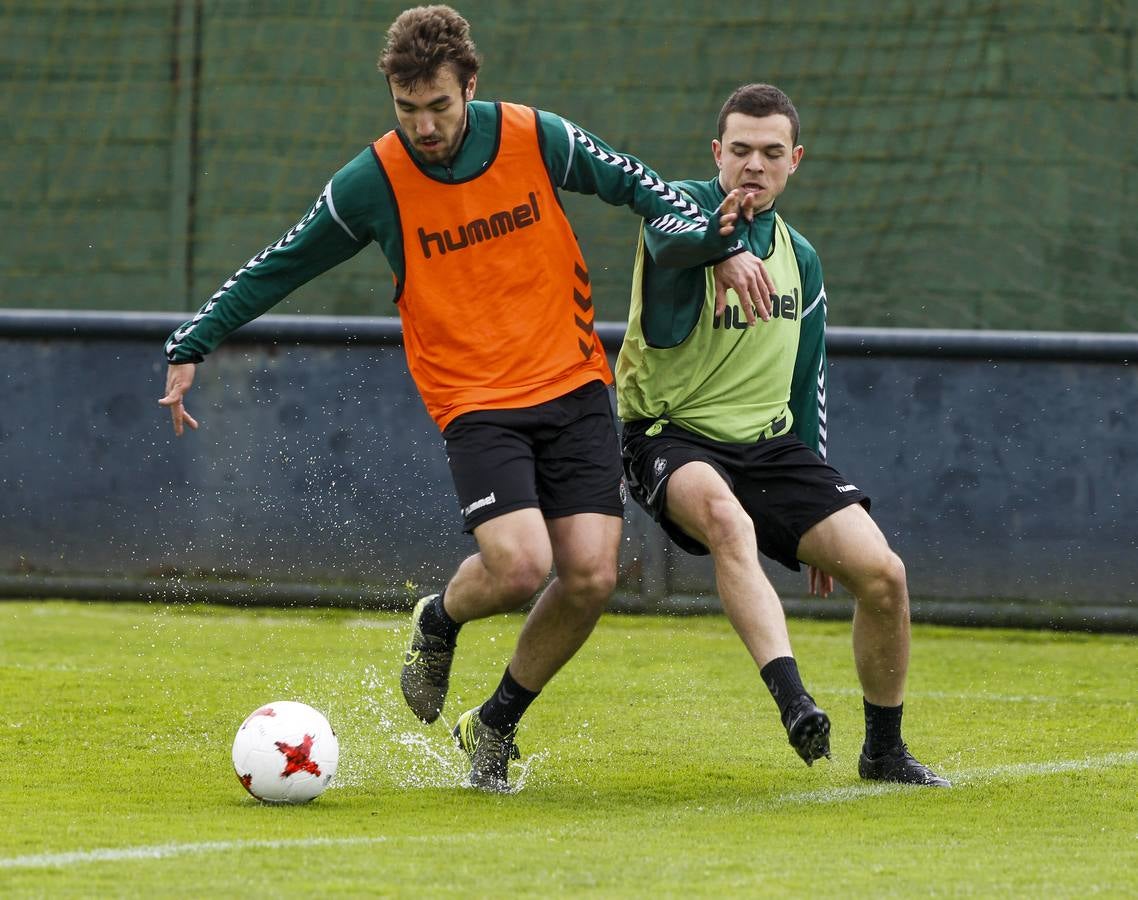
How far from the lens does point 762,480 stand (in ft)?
17.9

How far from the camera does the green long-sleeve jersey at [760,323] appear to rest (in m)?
5.47

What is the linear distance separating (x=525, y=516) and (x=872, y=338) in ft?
14.9

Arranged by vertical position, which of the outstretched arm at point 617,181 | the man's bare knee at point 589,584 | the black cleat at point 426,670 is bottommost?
the black cleat at point 426,670

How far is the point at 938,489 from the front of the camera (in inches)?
364

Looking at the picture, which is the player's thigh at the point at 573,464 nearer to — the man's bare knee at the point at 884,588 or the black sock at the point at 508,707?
the black sock at the point at 508,707

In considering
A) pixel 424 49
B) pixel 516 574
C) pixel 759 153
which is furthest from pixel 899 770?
A: pixel 424 49

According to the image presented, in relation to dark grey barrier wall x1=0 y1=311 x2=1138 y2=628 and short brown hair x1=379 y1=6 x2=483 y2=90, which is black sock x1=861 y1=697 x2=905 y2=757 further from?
dark grey barrier wall x1=0 y1=311 x2=1138 y2=628

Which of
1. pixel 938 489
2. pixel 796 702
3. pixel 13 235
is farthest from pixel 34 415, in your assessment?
pixel 796 702

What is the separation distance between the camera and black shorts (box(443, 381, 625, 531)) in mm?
5207

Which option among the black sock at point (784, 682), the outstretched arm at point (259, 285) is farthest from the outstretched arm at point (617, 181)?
the black sock at point (784, 682)

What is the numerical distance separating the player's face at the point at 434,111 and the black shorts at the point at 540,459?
78cm

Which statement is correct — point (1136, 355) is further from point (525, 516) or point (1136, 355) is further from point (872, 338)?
point (525, 516)

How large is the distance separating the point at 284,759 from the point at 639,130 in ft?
19.8

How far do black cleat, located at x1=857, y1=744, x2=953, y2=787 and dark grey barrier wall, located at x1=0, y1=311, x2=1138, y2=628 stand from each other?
3856 millimetres
